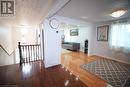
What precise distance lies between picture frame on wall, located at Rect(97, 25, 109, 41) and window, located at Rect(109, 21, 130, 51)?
1.10ft

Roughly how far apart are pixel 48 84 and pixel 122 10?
310 centimetres

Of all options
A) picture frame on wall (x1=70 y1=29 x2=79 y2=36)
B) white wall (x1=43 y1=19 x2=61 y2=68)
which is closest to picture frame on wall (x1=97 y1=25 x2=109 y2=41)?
picture frame on wall (x1=70 y1=29 x2=79 y2=36)

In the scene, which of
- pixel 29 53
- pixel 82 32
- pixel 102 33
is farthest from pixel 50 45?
pixel 82 32

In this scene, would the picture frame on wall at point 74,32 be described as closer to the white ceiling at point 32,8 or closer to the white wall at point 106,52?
the white wall at point 106,52

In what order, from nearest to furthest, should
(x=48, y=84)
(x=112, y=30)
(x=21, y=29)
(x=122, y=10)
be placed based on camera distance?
(x=48, y=84) < (x=122, y=10) < (x=112, y=30) < (x=21, y=29)

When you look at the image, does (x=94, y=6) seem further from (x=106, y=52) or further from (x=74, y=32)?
(x=74, y=32)

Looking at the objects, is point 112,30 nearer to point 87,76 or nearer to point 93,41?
point 93,41

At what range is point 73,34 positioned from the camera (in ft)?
25.9

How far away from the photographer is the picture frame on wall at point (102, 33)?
15.8 ft

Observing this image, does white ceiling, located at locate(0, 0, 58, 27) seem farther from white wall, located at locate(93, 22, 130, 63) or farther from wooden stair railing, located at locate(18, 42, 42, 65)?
white wall, located at locate(93, 22, 130, 63)

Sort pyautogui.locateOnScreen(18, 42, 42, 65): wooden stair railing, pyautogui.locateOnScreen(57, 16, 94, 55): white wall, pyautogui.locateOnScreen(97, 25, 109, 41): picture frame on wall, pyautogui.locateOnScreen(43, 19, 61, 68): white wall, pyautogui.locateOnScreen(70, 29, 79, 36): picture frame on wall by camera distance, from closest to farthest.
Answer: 1. pyautogui.locateOnScreen(43, 19, 61, 68): white wall
2. pyautogui.locateOnScreen(18, 42, 42, 65): wooden stair railing
3. pyautogui.locateOnScreen(57, 16, 94, 55): white wall
4. pyautogui.locateOnScreen(97, 25, 109, 41): picture frame on wall
5. pyautogui.locateOnScreen(70, 29, 79, 36): picture frame on wall

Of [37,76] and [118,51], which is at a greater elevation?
[118,51]

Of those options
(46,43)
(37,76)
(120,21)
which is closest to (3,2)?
(46,43)

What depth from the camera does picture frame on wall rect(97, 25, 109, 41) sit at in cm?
482
